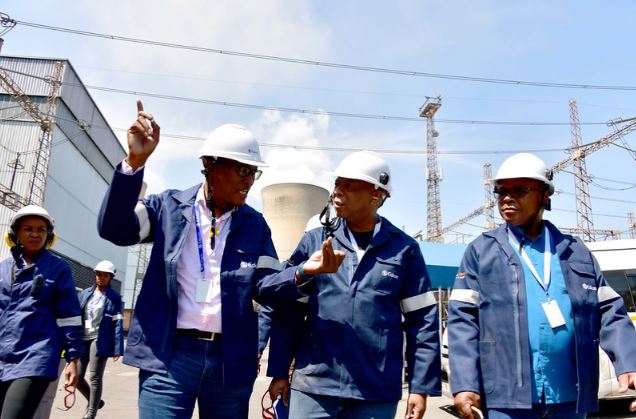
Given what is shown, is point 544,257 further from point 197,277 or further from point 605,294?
point 197,277

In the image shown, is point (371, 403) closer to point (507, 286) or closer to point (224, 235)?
point (507, 286)

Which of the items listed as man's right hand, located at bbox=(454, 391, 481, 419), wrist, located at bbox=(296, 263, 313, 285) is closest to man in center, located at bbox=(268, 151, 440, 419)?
wrist, located at bbox=(296, 263, 313, 285)

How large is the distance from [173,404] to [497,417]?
1.54 meters

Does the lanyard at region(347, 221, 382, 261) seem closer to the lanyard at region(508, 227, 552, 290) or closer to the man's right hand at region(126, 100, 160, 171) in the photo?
the lanyard at region(508, 227, 552, 290)

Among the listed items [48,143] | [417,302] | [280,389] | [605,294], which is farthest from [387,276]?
[48,143]

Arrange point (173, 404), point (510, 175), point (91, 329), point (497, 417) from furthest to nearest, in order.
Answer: point (91, 329) < point (510, 175) < point (497, 417) < point (173, 404)

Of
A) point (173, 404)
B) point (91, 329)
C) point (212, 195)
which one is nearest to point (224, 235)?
point (212, 195)

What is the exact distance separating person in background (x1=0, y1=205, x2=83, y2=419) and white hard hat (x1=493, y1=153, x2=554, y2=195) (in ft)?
10.0

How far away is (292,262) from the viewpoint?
2.94 metres

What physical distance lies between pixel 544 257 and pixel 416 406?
1.04 m

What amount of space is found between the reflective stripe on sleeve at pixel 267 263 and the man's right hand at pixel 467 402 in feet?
3.68

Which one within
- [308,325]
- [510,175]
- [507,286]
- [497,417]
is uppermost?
[510,175]

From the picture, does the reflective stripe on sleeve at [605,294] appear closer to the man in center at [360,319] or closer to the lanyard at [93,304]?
the man in center at [360,319]

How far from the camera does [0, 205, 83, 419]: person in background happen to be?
3.17m
